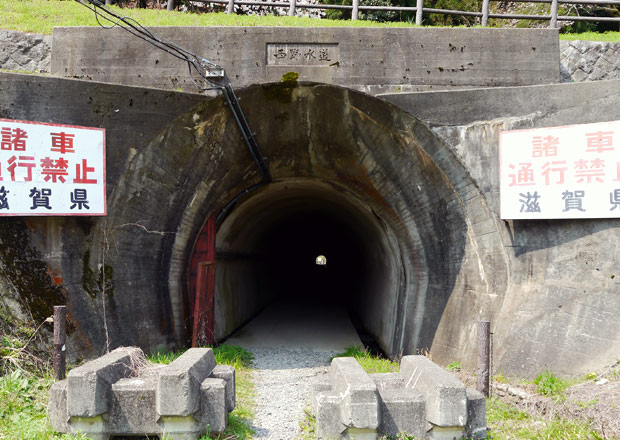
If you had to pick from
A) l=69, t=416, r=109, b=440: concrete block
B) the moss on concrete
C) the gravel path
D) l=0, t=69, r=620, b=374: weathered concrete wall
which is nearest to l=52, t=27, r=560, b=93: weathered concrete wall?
l=0, t=69, r=620, b=374: weathered concrete wall

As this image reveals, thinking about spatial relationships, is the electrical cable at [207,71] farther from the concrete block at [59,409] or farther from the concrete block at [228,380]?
the concrete block at [59,409]

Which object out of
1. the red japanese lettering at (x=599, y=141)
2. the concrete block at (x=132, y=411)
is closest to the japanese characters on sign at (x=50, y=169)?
the concrete block at (x=132, y=411)

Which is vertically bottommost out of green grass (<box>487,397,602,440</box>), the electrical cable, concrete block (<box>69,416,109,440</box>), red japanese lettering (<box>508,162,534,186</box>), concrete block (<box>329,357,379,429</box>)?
green grass (<box>487,397,602,440</box>)

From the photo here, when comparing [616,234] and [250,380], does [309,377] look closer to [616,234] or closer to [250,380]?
[250,380]

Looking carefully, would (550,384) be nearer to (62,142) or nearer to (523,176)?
(523,176)

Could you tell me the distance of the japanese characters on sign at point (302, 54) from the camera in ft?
21.5

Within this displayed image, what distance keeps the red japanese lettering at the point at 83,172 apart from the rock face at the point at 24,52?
8.65ft

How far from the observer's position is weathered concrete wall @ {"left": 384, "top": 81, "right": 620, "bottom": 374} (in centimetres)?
527

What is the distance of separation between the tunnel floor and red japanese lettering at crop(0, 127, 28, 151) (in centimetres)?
512

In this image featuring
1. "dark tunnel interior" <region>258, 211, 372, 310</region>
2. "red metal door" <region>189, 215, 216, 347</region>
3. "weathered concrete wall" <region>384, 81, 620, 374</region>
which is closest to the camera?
"weathered concrete wall" <region>384, 81, 620, 374</region>

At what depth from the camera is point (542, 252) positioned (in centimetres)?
570

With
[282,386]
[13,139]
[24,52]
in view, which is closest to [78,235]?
[13,139]

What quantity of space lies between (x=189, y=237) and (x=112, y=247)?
3.99ft

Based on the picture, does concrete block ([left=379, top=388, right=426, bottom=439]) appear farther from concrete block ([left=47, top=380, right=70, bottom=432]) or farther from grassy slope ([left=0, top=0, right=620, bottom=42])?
grassy slope ([left=0, top=0, right=620, bottom=42])
